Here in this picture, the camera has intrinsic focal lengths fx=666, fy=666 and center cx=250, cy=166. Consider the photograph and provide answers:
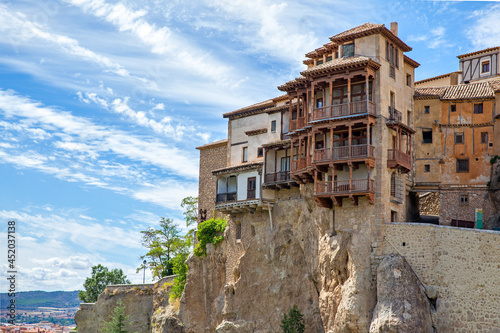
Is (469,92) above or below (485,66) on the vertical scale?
below

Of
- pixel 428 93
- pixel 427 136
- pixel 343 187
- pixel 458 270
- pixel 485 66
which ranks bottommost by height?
pixel 458 270

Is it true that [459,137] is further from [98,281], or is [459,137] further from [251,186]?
[98,281]

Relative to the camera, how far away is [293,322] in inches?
1863

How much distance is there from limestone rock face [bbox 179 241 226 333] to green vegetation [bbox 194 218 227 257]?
0.55m

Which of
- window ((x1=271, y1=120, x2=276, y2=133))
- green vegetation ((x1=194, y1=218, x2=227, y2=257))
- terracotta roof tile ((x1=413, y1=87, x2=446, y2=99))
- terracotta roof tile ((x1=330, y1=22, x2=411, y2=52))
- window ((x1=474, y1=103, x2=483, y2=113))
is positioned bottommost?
green vegetation ((x1=194, y1=218, x2=227, y2=257))

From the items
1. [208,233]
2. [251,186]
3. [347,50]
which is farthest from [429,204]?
[208,233]

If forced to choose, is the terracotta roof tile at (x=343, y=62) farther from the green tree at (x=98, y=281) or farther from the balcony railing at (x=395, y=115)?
the green tree at (x=98, y=281)

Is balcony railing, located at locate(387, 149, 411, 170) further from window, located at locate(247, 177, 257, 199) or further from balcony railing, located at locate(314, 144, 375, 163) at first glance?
window, located at locate(247, 177, 257, 199)

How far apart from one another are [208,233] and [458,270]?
25805 millimetres

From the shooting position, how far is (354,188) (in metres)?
45.0

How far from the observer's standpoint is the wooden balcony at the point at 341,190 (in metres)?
44.4

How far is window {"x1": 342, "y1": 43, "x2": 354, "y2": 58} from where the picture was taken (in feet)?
158

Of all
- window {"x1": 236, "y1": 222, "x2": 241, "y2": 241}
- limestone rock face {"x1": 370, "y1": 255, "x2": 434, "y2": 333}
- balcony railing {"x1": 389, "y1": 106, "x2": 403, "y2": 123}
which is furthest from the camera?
window {"x1": 236, "y1": 222, "x2": 241, "y2": 241}

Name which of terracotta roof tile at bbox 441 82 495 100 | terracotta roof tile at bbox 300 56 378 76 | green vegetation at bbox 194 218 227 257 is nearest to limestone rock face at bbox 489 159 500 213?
terracotta roof tile at bbox 441 82 495 100
